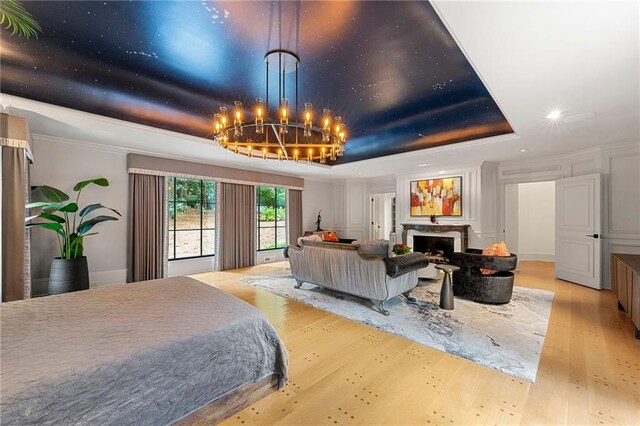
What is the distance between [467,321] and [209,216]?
5.62 meters

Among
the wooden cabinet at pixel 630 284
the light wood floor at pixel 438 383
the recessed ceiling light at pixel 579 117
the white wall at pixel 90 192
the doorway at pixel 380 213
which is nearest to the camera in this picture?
the light wood floor at pixel 438 383

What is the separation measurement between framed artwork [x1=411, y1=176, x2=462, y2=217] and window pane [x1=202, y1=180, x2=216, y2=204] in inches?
210

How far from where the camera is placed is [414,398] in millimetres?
1892

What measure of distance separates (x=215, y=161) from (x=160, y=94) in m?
2.72

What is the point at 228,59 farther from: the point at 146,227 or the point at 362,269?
the point at 146,227

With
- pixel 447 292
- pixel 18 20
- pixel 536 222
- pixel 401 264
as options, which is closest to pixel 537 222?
Result: pixel 536 222

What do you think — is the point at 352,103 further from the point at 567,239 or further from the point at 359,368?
the point at 567,239

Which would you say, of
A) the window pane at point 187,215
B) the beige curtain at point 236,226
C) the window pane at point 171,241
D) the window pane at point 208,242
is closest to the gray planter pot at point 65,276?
the window pane at point 171,241

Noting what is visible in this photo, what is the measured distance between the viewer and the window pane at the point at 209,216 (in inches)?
242

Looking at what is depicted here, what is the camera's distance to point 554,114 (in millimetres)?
3166

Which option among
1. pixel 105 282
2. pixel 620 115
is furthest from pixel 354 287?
pixel 105 282

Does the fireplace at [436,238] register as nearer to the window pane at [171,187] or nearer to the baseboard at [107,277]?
the window pane at [171,187]

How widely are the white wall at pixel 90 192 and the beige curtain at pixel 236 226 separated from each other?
1.89 meters

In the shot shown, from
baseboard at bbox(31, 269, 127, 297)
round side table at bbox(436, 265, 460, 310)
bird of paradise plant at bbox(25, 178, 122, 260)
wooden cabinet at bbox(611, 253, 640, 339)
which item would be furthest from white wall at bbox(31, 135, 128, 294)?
wooden cabinet at bbox(611, 253, 640, 339)
